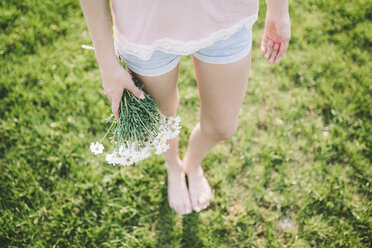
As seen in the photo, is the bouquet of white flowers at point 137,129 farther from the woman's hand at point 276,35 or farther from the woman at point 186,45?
the woman's hand at point 276,35

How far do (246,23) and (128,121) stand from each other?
75 centimetres

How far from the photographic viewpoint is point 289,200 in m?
2.29

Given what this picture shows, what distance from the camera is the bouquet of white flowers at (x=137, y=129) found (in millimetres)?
1385

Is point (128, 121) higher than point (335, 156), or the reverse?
point (128, 121)

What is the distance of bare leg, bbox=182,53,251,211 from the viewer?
4.60ft

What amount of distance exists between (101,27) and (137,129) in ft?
1.75

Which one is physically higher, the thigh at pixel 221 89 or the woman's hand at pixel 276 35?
the woman's hand at pixel 276 35

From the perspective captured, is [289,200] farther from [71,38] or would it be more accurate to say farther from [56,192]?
[71,38]

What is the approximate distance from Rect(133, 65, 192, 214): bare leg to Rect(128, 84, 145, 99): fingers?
0.08 m

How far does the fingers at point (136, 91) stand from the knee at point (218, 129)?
1.72 ft

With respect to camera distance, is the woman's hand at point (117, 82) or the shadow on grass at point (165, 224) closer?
the woman's hand at point (117, 82)

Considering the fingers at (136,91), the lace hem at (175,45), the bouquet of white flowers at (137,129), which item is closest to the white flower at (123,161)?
the bouquet of white flowers at (137,129)

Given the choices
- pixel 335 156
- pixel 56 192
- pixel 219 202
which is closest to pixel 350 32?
pixel 335 156

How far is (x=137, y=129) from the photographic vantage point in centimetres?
142
